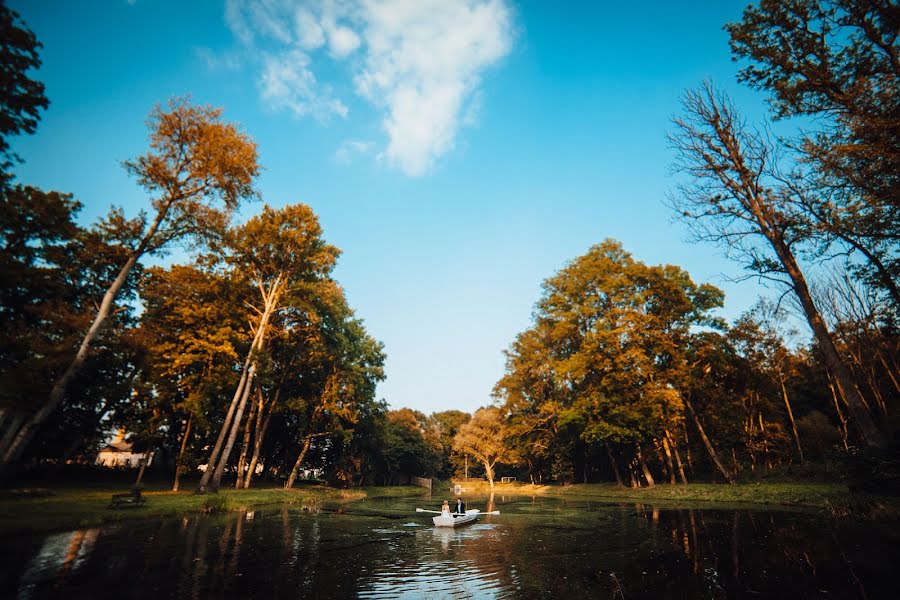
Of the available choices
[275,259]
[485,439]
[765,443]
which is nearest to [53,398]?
[275,259]

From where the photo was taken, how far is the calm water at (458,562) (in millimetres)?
7523

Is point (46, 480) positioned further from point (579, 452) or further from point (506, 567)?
point (579, 452)

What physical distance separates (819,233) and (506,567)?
16.4 m

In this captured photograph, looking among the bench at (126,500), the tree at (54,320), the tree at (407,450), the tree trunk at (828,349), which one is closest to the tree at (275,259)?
the tree at (54,320)

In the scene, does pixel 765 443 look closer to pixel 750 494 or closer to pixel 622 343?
pixel 750 494

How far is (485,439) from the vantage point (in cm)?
5616

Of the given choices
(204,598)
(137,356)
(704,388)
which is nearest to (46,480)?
(137,356)

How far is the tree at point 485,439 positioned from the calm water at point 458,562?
130ft

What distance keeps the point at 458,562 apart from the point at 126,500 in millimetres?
15796

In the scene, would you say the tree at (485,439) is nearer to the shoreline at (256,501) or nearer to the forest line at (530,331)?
the forest line at (530,331)

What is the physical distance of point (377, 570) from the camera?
9.62m

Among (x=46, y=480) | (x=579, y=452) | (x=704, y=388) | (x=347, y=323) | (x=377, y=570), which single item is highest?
(x=347, y=323)

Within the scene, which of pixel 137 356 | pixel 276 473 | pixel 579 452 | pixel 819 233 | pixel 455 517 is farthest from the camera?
pixel 276 473

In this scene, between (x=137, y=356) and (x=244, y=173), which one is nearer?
(x=244, y=173)
